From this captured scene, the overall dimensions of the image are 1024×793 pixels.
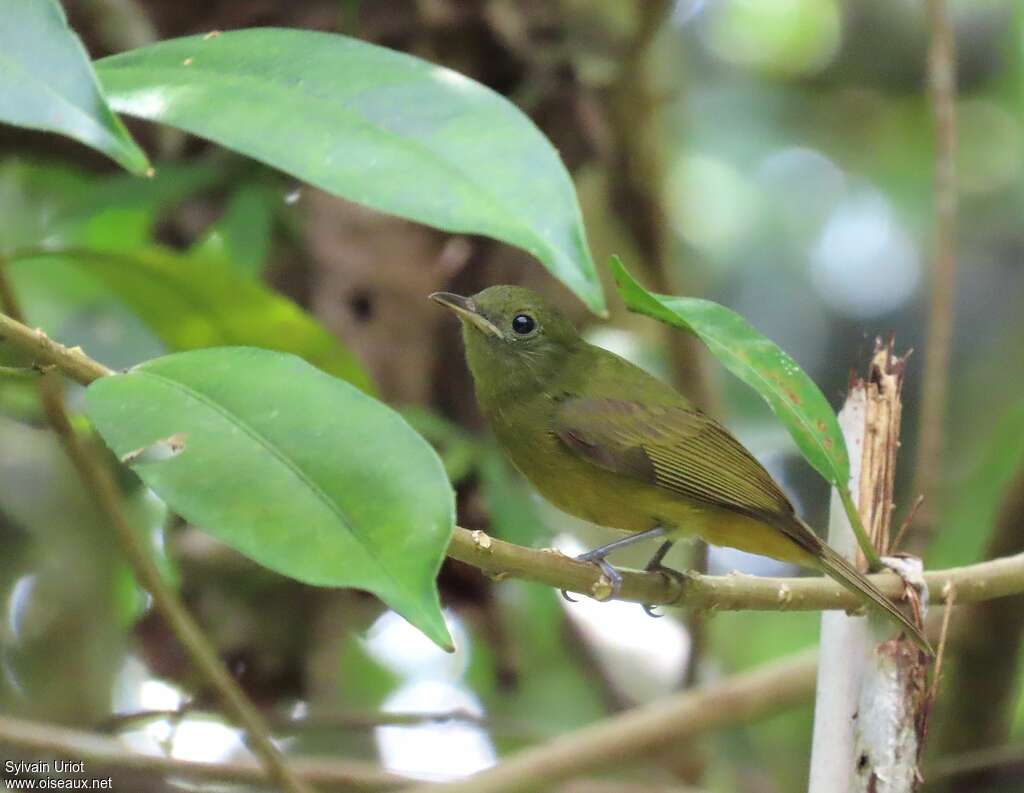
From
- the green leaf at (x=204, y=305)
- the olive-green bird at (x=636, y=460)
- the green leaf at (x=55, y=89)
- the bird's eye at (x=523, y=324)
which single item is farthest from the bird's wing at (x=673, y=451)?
the green leaf at (x=55, y=89)

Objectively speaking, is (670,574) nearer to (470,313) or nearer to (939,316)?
(470,313)

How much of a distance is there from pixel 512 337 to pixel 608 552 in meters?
0.78

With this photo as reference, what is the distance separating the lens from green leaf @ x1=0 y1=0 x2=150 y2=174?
4.21 ft

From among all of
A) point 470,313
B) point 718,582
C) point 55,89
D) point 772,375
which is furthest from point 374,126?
point 470,313

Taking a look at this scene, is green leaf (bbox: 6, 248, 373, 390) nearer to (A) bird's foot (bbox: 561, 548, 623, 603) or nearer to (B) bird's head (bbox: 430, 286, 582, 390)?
(B) bird's head (bbox: 430, 286, 582, 390)

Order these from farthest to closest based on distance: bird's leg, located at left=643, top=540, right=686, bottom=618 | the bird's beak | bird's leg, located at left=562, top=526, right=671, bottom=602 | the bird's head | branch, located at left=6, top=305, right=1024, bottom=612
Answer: the bird's head < the bird's beak < bird's leg, located at left=643, top=540, right=686, bottom=618 < bird's leg, located at left=562, top=526, right=671, bottom=602 < branch, located at left=6, top=305, right=1024, bottom=612

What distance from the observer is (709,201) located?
241 inches

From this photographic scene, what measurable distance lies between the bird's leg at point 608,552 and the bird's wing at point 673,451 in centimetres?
12

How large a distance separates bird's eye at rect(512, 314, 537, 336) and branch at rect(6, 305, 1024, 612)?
3.59 feet

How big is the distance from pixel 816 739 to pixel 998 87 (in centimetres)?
460

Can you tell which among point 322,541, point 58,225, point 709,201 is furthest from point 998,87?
point 322,541

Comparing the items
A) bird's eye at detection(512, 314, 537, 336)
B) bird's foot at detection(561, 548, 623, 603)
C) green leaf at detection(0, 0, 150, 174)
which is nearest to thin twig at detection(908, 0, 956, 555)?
bird's eye at detection(512, 314, 537, 336)

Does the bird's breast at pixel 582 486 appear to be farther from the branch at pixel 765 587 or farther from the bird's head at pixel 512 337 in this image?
the branch at pixel 765 587

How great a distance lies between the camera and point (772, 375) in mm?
1945
